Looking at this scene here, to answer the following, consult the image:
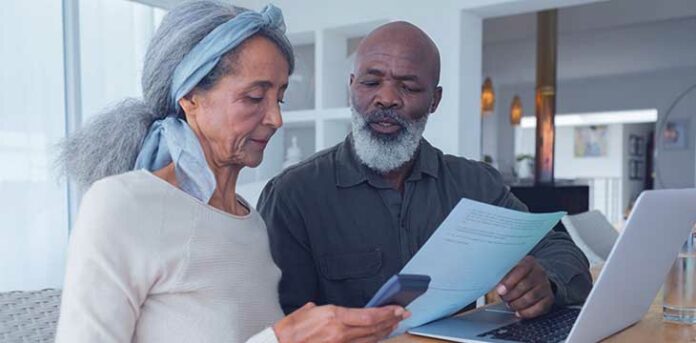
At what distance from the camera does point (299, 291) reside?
135 cm

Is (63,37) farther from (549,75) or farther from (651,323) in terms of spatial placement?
(549,75)

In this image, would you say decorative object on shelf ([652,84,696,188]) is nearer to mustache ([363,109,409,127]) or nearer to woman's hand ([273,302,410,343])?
mustache ([363,109,409,127])

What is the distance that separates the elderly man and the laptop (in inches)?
9.9

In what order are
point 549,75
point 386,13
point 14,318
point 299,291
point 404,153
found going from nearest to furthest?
point 14,318
point 299,291
point 404,153
point 386,13
point 549,75

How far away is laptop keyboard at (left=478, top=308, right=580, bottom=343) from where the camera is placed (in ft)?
3.11

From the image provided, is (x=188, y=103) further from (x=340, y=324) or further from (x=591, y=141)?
(x=591, y=141)

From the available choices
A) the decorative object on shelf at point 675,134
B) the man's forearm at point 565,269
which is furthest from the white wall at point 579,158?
the man's forearm at point 565,269

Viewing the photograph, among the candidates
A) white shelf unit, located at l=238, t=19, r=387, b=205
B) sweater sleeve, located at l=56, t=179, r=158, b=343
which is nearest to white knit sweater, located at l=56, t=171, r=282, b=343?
sweater sleeve, located at l=56, t=179, r=158, b=343

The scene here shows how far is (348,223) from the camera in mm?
1439

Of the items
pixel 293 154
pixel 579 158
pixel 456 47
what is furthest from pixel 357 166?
pixel 579 158

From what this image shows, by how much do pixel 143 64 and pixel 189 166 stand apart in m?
0.21

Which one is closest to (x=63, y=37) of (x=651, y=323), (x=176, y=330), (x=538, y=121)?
(x=176, y=330)

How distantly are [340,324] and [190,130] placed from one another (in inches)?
16.3

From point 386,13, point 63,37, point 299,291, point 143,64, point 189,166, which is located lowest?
point 299,291
